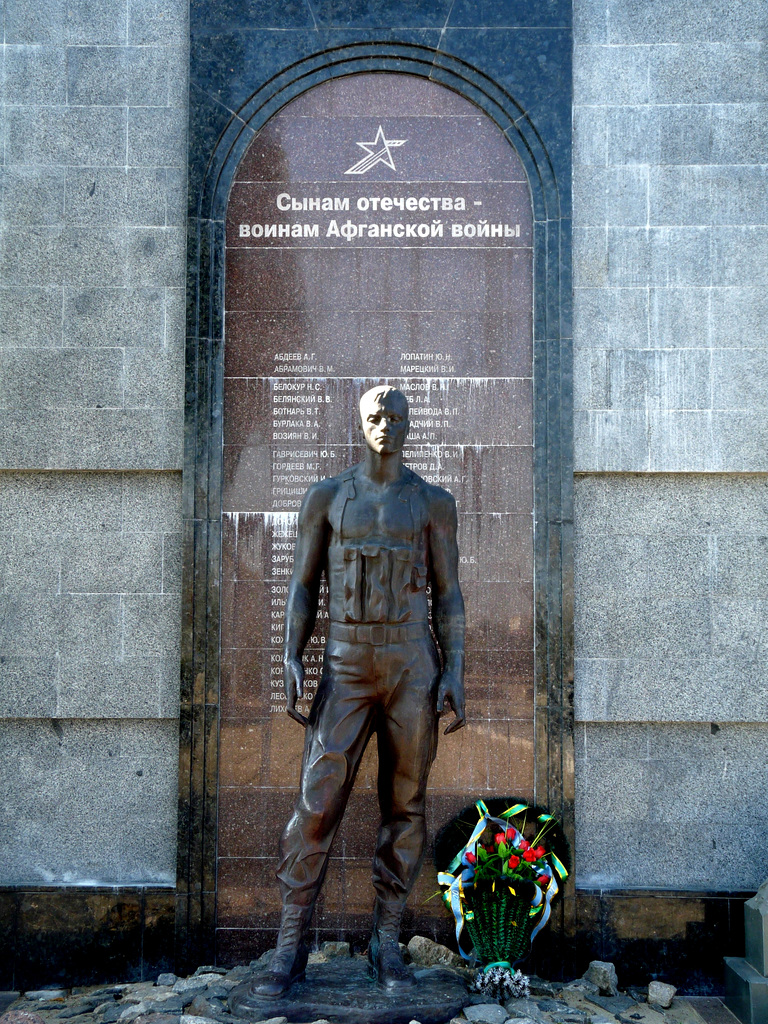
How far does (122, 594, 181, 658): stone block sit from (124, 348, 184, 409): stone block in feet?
4.24

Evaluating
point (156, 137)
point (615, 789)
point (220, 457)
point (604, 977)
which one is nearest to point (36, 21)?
point (156, 137)

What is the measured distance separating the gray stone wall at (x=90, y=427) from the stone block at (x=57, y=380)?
0.5 inches

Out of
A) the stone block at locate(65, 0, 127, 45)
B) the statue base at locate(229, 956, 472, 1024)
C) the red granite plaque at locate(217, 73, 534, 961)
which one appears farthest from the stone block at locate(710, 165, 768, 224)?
the statue base at locate(229, 956, 472, 1024)

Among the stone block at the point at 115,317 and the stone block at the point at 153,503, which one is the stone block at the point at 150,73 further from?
the stone block at the point at 153,503

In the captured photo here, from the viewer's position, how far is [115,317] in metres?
6.47

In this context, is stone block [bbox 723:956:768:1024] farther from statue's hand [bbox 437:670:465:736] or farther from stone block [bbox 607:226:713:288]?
stone block [bbox 607:226:713:288]

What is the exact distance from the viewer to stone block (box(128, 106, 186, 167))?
6496mm

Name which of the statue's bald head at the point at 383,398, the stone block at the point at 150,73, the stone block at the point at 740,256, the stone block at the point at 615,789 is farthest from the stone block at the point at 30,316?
the stone block at the point at 615,789

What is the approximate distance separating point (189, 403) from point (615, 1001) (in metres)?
4.59

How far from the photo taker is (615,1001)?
5.88 meters

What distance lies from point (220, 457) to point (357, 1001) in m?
3.34

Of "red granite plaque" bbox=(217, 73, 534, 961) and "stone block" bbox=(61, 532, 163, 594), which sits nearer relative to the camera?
"red granite plaque" bbox=(217, 73, 534, 961)

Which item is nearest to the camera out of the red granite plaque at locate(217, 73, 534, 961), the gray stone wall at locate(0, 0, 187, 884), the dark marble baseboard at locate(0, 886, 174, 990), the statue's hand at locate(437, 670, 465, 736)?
the statue's hand at locate(437, 670, 465, 736)

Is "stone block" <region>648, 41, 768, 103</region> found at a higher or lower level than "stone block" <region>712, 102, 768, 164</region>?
higher
